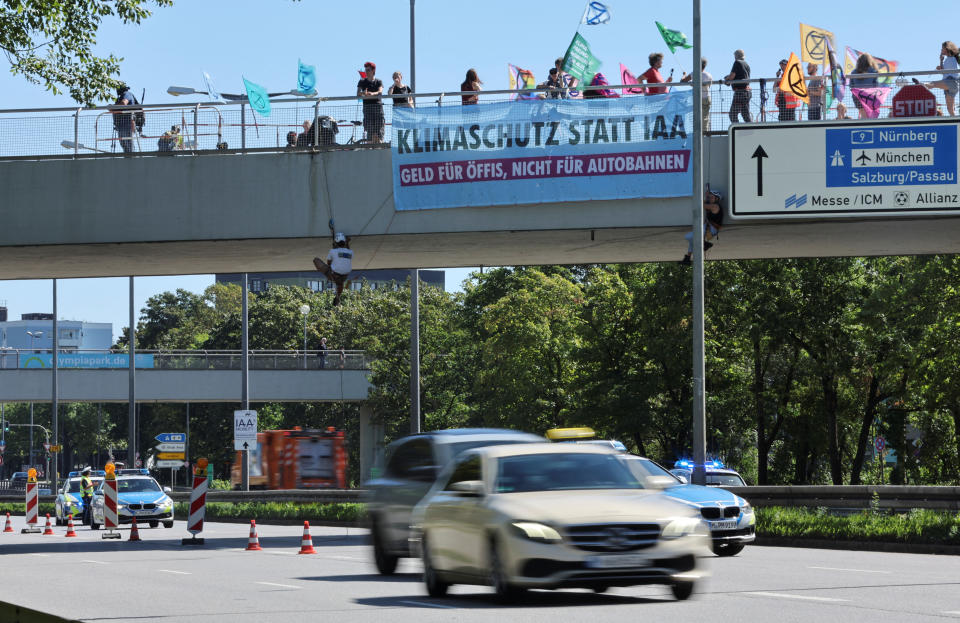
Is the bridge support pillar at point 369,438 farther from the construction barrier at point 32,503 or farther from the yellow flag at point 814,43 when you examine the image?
the yellow flag at point 814,43

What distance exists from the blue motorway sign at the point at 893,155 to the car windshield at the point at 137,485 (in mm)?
20714

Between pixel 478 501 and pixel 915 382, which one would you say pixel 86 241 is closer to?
pixel 478 501

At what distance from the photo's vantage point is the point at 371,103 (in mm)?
26406

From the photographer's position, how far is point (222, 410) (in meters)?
92.2

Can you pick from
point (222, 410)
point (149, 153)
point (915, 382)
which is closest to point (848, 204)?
point (149, 153)

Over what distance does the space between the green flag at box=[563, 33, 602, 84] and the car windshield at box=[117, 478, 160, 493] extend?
1773 cm

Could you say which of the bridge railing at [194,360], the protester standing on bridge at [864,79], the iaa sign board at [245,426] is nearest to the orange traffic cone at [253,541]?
the protester standing on bridge at [864,79]

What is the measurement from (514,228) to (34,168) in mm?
9082

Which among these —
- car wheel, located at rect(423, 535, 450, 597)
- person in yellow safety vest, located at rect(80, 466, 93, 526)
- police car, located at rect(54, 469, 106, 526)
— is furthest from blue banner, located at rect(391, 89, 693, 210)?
police car, located at rect(54, 469, 106, 526)

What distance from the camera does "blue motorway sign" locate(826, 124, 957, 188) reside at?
24.4 m

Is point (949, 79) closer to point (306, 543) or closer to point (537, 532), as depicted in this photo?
point (306, 543)

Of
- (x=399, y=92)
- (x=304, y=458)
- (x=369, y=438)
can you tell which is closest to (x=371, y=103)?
(x=399, y=92)

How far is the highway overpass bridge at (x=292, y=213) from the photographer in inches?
1011

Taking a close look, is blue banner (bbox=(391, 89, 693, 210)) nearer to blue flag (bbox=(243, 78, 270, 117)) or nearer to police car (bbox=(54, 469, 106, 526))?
blue flag (bbox=(243, 78, 270, 117))
